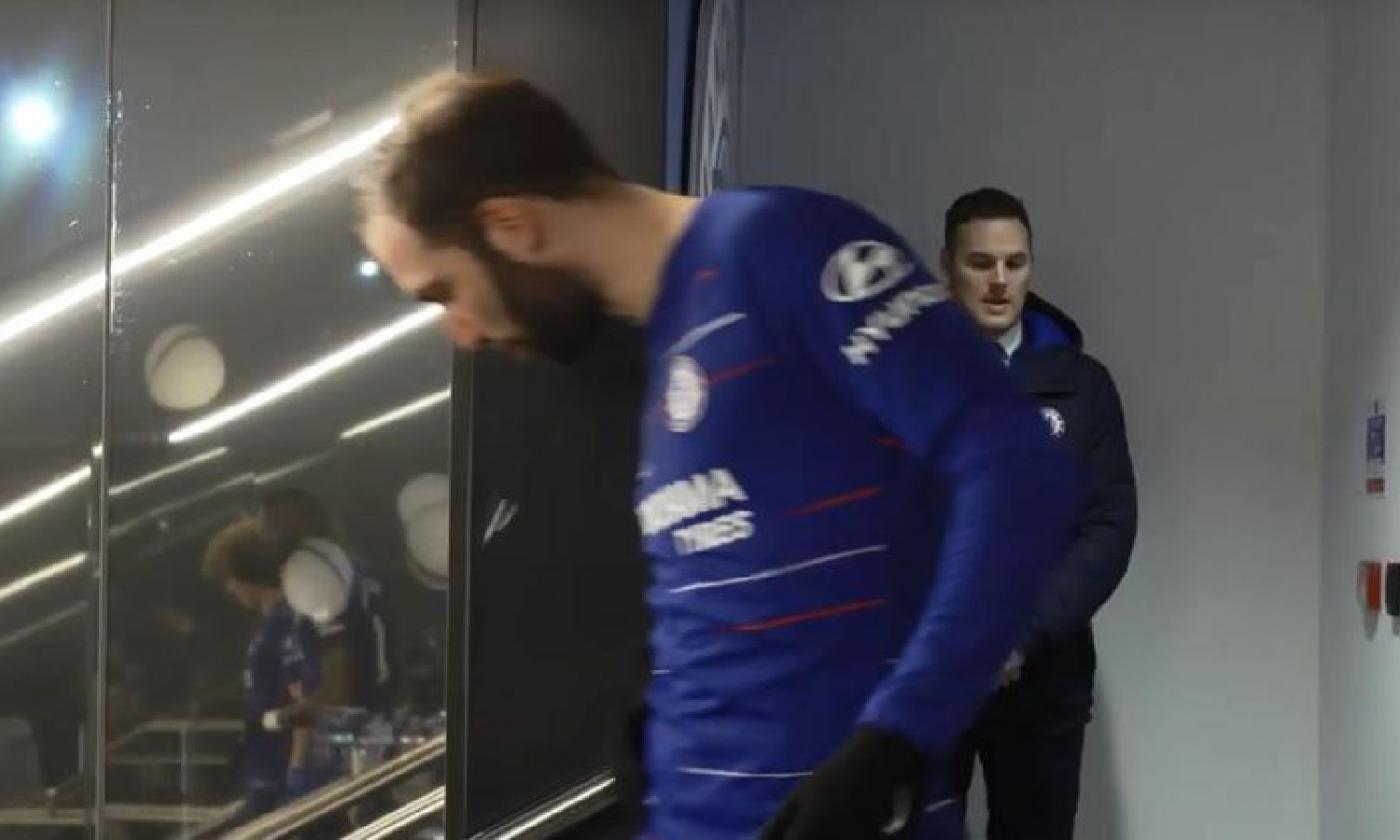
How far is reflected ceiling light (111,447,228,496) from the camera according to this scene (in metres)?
3.38

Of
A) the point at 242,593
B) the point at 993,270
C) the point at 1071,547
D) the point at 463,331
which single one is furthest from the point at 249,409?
the point at 463,331

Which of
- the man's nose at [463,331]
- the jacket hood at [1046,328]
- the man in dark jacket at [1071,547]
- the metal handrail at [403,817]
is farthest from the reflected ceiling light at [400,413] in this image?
the man's nose at [463,331]

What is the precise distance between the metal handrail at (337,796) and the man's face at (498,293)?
6.69ft

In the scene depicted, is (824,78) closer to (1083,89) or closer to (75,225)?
(1083,89)

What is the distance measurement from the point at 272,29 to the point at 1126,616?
2.24 m

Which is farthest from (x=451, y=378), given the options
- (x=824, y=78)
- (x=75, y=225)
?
(x=824, y=78)

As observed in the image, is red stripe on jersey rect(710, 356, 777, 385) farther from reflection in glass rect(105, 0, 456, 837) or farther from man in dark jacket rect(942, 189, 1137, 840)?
reflection in glass rect(105, 0, 456, 837)

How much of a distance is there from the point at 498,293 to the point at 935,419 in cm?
33

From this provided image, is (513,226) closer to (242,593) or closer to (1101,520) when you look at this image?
(1101,520)

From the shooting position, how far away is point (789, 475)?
1043 millimetres

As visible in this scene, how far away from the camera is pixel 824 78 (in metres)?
3.98

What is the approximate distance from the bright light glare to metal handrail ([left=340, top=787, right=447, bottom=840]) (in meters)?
1.54

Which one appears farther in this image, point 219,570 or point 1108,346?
point 1108,346

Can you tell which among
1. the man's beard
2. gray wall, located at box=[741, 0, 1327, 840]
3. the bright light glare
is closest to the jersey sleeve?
the man's beard
